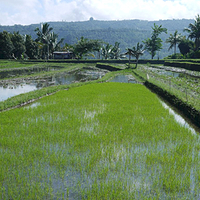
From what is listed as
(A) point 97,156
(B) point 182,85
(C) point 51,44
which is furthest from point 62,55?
(A) point 97,156

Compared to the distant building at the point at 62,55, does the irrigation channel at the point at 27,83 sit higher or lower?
lower

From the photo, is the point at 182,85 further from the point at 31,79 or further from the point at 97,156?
the point at 31,79

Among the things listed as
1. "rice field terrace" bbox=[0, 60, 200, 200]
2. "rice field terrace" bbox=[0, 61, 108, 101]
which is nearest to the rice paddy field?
"rice field terrace" bbox=[0, 60, 200, 200]

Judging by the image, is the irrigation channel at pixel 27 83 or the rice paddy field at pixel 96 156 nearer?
the rice paddy field at pixel 96 156

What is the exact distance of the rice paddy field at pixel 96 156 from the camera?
3176 mm

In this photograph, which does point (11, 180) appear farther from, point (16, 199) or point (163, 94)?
point (163, 94)

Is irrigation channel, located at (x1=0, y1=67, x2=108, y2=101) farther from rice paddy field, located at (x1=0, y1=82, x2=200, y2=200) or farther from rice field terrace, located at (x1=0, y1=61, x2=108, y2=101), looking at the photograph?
rice paddy field, located at (x1=0, y1=82, x2=200, y2=200)

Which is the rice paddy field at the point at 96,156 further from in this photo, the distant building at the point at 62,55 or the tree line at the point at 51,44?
the distant building at the point at 62,55

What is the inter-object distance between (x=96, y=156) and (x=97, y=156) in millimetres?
30

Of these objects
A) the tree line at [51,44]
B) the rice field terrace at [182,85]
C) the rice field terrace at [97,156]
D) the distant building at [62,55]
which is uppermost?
the tree line at [51,44]

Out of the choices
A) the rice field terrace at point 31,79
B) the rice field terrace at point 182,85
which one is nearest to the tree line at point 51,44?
the rice field terrace at point 31,79

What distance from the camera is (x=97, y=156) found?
4.14 metres

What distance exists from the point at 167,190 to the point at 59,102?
613 centimetres

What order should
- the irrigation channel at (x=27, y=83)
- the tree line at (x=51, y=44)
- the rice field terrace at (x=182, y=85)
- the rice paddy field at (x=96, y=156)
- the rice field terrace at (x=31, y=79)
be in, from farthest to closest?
the tree line at (x=51, y=44), the rice field terrace at (x=31, y=79), the irrigation channel at (x=27, y=83), the rice field terrace at (x=182, y=85), the rice paddy field at (x=96, y=156)
